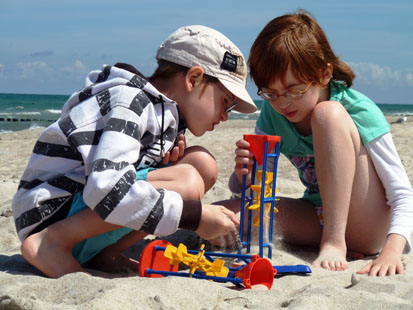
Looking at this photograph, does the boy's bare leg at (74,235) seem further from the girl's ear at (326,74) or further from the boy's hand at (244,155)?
the girl's ear at (326,74)

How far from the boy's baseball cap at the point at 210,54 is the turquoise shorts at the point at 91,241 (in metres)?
0.57

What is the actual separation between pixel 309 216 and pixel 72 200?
130 centimetres

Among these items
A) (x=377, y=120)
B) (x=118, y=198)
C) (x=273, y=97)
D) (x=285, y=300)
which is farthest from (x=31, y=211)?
(x=377, y=120)

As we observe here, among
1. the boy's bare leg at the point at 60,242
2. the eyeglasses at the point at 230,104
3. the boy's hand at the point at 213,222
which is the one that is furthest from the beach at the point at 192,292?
the eyeglasses at the point at 230,104

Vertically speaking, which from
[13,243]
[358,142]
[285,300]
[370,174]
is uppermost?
[358,142]

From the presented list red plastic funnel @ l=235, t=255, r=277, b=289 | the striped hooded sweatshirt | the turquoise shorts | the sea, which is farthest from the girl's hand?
the sea

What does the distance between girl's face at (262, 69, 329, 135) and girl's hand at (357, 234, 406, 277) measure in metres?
0.71

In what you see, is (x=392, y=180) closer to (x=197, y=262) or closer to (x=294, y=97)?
(x=294, y=97)

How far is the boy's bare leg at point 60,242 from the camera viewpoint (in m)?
2.02

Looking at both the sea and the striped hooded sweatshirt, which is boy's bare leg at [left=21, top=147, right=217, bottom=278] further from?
the sea

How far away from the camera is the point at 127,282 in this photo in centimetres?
175

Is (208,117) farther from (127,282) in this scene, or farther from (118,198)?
(127,282)

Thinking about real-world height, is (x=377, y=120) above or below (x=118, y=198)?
above

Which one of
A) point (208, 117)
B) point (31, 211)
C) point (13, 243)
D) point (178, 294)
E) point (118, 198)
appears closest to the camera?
→ point (178, 294)
